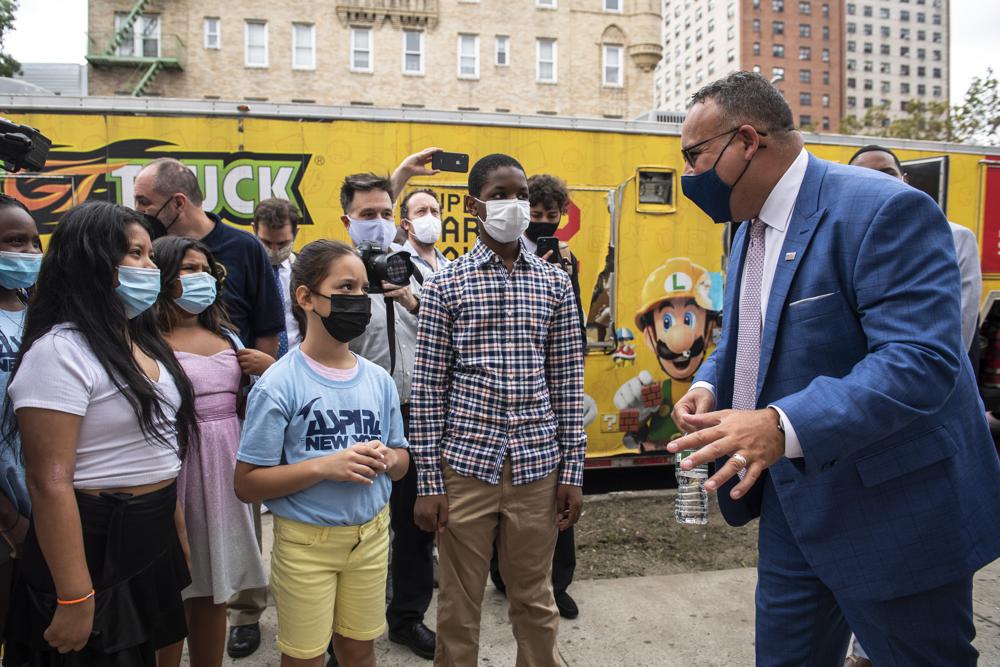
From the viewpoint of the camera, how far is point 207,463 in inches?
101

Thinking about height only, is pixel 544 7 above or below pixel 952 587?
above

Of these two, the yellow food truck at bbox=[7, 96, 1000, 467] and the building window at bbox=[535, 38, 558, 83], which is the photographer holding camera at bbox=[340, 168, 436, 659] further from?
the building window at bbox=[535, 38, 558, 83]

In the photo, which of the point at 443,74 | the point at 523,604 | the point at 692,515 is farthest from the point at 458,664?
the point at 443,74

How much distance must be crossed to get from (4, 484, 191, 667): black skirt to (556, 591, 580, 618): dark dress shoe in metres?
2.10

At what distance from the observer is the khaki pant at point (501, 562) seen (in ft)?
8.38

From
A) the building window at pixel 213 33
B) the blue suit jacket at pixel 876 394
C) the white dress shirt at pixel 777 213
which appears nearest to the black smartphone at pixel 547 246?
the white dress shirt at pixel 777 213

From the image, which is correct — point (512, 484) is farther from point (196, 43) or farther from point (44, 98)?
point (196, 43)

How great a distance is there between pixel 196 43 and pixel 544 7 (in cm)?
1399

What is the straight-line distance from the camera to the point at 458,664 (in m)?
2.54

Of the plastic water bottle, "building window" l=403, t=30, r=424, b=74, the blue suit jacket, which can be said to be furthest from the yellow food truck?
"building window" l=403, t=30, r=424, b=74

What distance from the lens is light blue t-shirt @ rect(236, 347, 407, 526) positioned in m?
2.28

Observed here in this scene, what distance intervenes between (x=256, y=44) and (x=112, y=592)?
28392mm

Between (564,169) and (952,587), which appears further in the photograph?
(564,169)

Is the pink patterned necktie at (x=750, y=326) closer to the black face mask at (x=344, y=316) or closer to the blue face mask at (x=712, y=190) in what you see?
the blue face mask at (x=712, y=190)
